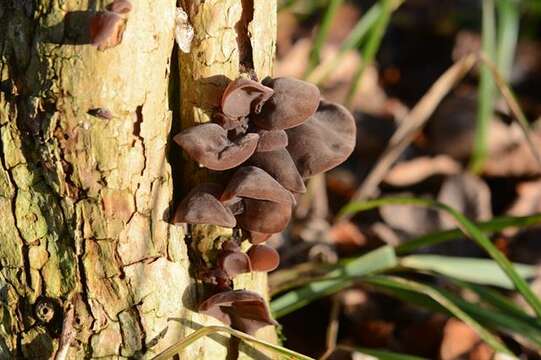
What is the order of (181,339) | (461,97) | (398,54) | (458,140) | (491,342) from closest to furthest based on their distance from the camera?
(181,339)
(491,342)
(458,140)
(461,97)
(398,54)

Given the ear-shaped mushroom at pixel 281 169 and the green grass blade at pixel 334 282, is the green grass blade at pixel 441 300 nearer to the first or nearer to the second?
the green grass blade at pixel 334 282

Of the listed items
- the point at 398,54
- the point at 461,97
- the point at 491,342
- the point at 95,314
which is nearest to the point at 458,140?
the point at 461,97

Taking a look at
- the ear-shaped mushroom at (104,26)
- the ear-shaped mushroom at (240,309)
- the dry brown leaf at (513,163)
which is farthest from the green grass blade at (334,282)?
the dry brown leaf at (513,163)

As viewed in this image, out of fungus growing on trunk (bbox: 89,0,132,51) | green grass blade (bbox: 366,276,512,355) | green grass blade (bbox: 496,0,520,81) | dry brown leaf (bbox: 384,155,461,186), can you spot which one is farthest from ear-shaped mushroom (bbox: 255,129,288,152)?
green grass blade (bbox: 496,0,520,81)

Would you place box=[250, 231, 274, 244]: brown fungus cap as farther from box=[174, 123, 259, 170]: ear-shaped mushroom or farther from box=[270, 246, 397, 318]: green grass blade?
box=[270, 246, 397, 318]: green grass blade

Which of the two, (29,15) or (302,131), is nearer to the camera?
(29,15)

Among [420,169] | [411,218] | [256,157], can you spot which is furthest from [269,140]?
[420,169]

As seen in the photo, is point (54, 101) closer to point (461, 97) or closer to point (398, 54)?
point (461, 97)
